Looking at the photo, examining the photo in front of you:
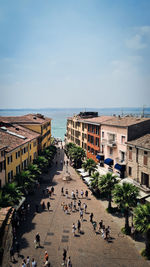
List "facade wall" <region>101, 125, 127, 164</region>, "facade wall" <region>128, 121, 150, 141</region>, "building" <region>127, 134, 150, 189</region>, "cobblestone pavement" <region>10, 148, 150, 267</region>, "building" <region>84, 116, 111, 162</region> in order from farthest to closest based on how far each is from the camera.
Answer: "building" <region>84, 116, 111, 162</region>, "facade wall" <region>101, 125, 127, 164</region>, "facade wall" <region>128, 121, 150, 141</region>, "building" <region>127, 134, 150, 189</region>, "cobblestone pavement" <region>10, 148, 150, 267</region>

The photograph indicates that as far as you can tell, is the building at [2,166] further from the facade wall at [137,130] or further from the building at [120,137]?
the facade wall at [137,130]

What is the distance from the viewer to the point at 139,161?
34562 millimetres

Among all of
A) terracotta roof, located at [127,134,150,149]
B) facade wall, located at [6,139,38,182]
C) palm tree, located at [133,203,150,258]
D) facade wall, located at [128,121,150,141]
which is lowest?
palm tree, located at [133,203,150,258]

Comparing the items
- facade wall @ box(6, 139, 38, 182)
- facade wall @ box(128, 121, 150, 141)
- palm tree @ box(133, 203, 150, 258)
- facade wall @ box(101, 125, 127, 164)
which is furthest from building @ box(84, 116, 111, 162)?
palm tree @ box(133, 203, 150, 258)

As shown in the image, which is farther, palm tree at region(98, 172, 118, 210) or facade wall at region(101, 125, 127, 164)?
facade wall at region(101, 125, 127, 164)

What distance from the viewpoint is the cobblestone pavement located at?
22.2m

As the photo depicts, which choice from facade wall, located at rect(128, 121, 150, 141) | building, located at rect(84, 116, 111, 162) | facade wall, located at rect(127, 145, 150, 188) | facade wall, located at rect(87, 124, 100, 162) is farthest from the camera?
facade wall, located at rect(87, 124, 100, 162)

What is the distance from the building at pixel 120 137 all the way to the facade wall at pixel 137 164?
1.75 metres

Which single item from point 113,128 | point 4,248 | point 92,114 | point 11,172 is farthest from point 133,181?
point 92,114

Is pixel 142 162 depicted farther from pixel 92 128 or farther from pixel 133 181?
pixel 92 128

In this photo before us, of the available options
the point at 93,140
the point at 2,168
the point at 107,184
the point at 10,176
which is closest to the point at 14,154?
the point at 10,176

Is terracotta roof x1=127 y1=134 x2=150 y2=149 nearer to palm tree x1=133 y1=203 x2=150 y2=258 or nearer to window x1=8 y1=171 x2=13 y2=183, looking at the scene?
palm tree x1=133 y1=203 x2=150 y2=258

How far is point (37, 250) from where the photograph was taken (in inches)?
928

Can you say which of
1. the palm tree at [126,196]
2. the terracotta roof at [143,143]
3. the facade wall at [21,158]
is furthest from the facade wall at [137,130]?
the facade wall at [21,158]
